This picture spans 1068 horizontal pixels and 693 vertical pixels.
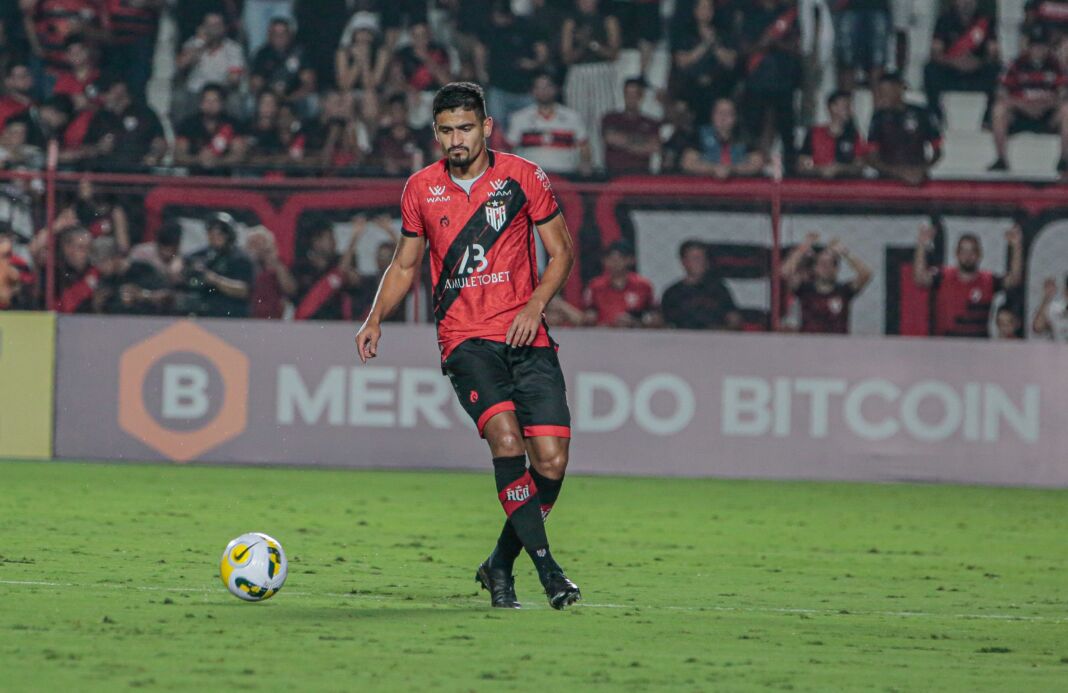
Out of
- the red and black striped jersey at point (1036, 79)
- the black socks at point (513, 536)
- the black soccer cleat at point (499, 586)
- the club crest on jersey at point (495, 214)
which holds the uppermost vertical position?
the red and black striped jersey at point (1036, 79)

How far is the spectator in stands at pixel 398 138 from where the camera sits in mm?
17984

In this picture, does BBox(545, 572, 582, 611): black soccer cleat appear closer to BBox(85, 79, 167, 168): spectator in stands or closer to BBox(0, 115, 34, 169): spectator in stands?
BBox(85, 79, 167, 168): spectator in stands

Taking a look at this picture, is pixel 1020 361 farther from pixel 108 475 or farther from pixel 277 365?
pixel 108 475

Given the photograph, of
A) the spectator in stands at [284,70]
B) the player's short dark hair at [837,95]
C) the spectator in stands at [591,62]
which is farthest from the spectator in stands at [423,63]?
the player's short dark hair at [837,95]

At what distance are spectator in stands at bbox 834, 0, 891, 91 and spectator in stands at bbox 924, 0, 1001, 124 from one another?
552mm

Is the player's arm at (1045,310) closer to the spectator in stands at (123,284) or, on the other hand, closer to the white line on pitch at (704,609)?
the spectator in stands at (123,284)

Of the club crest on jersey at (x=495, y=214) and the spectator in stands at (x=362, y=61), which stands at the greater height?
the spectator in stands at (x=362, y=61)

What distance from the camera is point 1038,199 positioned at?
14.4 m

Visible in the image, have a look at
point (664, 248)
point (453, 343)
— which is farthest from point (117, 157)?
point (453, 343)

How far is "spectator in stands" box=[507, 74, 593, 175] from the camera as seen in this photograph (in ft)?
59.4

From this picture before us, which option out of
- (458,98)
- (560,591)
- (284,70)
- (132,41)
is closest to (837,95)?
(284,70)

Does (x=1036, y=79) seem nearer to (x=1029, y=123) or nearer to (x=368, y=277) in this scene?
(x=1029, y=123)

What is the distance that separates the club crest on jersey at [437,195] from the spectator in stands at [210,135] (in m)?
11.0

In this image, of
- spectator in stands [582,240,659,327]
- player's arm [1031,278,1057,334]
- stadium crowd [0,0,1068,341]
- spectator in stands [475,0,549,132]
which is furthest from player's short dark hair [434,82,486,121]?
spectator in stands [475,0,549,132]
